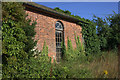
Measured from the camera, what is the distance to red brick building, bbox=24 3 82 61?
7.65 metres

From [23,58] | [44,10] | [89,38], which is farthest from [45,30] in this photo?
[89,38]

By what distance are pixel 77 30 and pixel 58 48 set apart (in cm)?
253

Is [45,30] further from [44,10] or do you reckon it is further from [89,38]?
[89,38]

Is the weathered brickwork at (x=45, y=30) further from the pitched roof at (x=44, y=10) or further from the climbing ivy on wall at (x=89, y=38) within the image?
the climbing ivy on wall at (x=89, y=38)

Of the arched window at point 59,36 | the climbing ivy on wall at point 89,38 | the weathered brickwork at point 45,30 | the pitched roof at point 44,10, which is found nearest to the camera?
the pitched roof at point 44,10

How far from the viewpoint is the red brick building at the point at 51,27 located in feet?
25.1

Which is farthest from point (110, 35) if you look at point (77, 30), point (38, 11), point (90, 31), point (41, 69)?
point (41, 69)

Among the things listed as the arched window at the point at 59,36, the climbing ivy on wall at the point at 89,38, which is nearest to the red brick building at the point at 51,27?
the arched window at the point at 59,36

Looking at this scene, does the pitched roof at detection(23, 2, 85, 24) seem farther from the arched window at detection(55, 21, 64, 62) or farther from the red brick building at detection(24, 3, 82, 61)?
the arched window at detection(55, 21, 64, 62)

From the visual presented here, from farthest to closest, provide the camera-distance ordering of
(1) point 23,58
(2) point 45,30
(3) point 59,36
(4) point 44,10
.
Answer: (3) point 59,36 < (2) point 45,30 < (4) point 44,10 < (1) point 23,58

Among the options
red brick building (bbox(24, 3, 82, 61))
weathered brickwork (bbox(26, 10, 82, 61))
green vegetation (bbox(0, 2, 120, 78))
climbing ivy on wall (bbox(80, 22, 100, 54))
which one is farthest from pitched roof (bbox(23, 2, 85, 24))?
green vegetation (bbox(0, 2, 120, 78))

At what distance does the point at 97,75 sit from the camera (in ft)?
18.7

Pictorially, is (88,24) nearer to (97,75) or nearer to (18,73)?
(97,75)

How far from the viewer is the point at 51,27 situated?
8633mm
